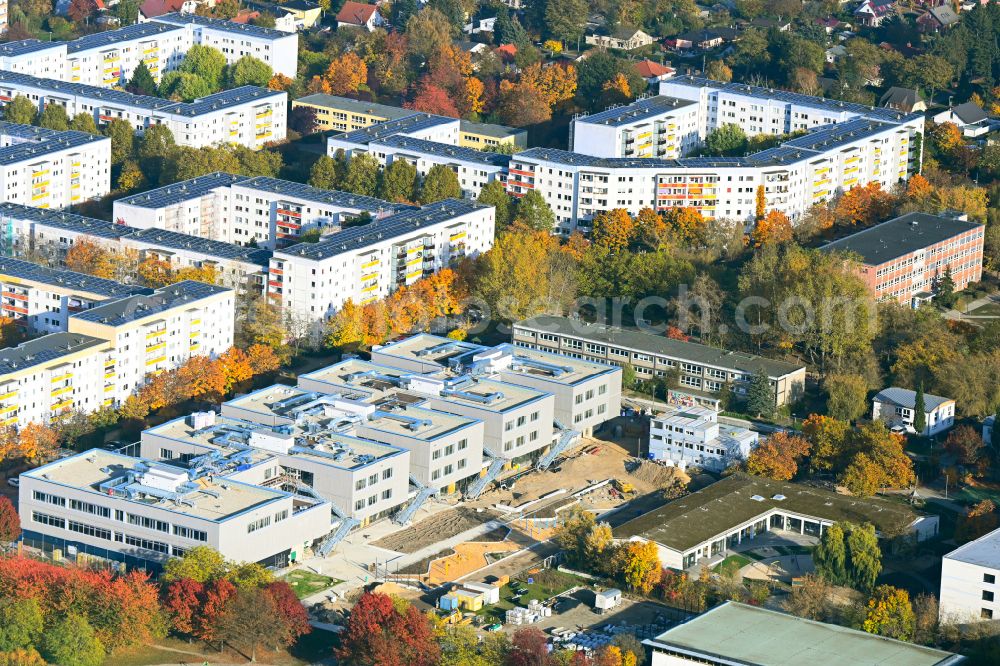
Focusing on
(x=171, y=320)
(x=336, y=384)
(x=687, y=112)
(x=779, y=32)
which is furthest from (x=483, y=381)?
(x=779, y=32)

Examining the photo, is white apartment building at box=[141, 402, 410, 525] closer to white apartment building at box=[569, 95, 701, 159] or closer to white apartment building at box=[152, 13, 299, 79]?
white apartment building at box=[569, 95, 701, 159]

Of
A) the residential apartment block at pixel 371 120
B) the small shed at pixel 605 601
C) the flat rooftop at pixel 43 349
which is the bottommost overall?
the small shed at pixel 605 601

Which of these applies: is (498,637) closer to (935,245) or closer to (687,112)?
(935,245)

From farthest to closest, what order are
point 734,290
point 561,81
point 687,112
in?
point 561,81, point 687,112, point 734,290

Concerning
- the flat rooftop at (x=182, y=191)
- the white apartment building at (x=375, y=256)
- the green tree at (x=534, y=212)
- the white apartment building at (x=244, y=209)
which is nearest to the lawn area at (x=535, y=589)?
the white apartment building at (x=375, y=256)

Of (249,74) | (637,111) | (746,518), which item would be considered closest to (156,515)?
(746,518)

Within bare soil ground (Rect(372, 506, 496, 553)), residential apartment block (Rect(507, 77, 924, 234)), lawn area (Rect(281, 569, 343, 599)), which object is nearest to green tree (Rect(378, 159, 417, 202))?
residential apartment block (Rect(507, 77, 924, 234))

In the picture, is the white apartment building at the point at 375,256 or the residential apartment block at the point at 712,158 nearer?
the white apartment building at the point at 375,256

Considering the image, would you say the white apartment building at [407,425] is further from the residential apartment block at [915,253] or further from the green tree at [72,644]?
the residential apartment block at [915,253]
